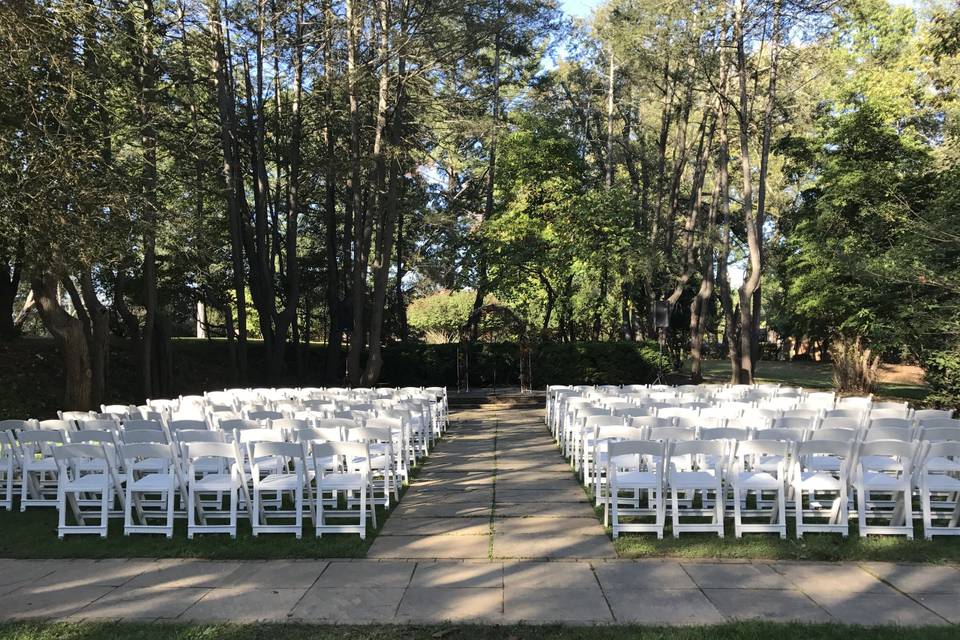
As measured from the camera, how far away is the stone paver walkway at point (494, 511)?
231 inches

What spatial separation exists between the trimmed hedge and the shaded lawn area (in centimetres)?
475

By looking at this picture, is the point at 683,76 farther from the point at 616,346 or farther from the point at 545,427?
the point at 545,427

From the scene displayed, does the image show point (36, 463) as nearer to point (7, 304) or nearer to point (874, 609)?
point (874, 609)

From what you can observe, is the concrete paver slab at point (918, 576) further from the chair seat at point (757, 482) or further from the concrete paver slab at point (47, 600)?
the concrete paver slab at point (47, 600)

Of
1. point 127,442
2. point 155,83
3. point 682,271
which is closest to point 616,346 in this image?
point 682,271

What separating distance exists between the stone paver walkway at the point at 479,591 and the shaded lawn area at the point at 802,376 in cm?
1946

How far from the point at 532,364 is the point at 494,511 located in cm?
1556

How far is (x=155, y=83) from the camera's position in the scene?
50.0 ft

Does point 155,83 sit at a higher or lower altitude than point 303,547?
higher

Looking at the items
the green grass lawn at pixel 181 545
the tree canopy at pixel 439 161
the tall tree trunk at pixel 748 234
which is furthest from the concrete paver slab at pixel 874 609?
the tall tree trunk at pixel 748 234

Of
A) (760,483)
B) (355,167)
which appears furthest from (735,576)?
(355,167)

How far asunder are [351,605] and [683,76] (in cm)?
2375

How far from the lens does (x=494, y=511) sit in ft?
23.5

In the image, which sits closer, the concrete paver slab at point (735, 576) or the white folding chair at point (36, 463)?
the concrete paver slab at point (735, 576)
